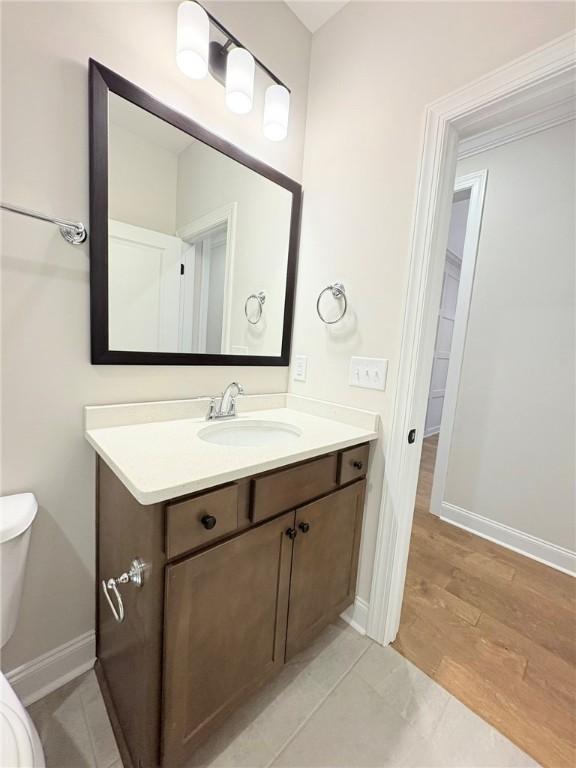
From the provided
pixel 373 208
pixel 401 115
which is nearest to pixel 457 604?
pixel 373 208

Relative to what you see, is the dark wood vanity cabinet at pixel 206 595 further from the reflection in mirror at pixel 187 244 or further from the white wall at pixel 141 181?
the white wall at pixel 141 181

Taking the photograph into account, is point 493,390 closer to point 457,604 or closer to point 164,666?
point 457,604

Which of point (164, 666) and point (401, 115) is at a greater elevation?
point (401, 115)

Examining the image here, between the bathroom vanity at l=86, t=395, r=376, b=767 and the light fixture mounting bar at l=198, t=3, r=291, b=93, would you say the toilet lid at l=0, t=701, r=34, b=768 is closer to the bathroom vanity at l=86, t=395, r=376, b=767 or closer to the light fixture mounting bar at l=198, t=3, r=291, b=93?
the bathroom vanity at l=86, t=395, r=376, b=767

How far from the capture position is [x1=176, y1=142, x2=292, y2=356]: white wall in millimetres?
1240

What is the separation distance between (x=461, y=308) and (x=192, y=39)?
206 centimetres

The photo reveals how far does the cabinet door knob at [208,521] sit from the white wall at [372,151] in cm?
76

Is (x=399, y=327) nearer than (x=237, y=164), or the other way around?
(x=399, y=327)

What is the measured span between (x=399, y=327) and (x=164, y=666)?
1.23m

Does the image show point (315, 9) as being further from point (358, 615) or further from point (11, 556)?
point (358, 615)

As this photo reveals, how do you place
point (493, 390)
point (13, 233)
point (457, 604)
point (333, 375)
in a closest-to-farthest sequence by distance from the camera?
point (13, 233)
point (333, 375)
point (457, 604)
point (493, 390)

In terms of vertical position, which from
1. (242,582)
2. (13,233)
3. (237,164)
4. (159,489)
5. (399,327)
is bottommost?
(242,582)

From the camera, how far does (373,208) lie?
1.30 metres

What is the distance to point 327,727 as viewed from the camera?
1.05 metres
